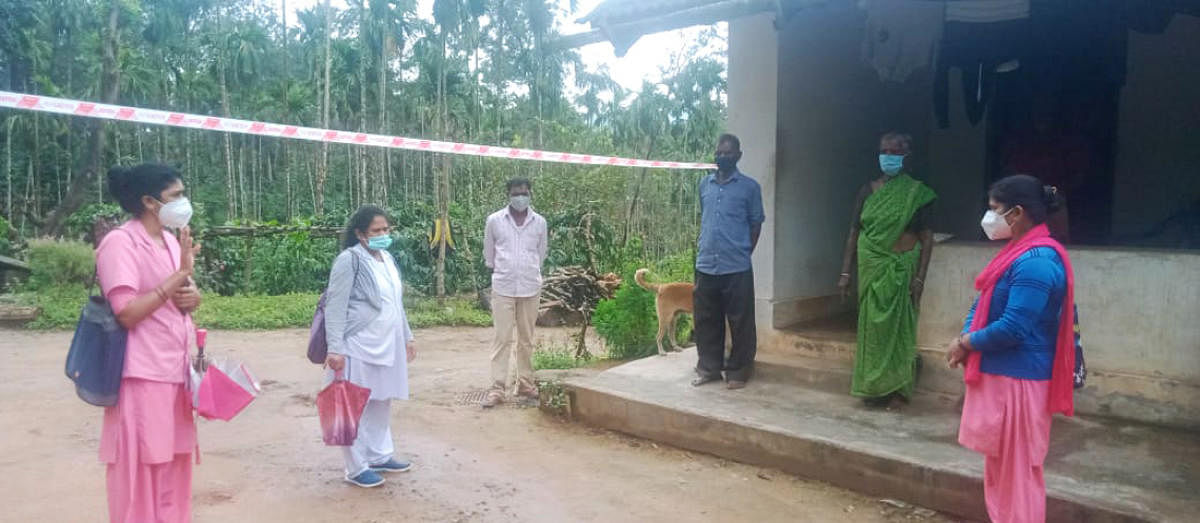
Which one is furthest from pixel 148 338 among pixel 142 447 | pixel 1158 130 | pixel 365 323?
pixel 1158 130

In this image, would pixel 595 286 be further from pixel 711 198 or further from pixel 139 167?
pixel 139 167

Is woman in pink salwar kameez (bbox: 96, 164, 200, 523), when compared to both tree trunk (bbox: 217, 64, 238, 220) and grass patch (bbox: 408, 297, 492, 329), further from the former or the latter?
tree trunk (bbox: 217, 64, 238, 220)

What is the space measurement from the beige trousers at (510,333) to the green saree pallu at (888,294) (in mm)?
2309

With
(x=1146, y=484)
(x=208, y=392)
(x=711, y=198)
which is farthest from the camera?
(x=711, y=198)

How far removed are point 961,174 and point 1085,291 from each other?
2.97 m

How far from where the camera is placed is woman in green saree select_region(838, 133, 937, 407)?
14.4ft

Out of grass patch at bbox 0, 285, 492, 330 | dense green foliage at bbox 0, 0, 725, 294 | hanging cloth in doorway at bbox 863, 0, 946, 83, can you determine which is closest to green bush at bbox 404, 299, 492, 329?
grass patch at bbox 0, 285, 492, 330

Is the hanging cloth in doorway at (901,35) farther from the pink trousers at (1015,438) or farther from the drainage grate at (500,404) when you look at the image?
the drainage grate at (500,404)

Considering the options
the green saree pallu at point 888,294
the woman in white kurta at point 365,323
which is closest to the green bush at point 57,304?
the woman in white kurta at point 365,323

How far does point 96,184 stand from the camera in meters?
21.5

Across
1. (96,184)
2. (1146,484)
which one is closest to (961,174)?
(1146,484)

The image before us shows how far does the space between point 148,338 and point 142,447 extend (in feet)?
1.19

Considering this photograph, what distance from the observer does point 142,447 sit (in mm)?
2627

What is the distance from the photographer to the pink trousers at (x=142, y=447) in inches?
103
